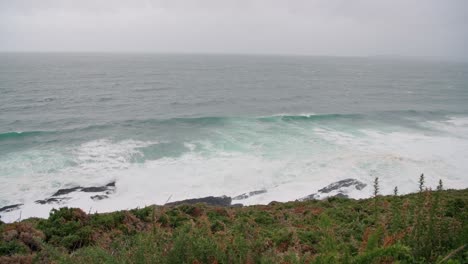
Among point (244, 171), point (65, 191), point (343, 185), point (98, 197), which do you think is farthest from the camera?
point (244, 171)

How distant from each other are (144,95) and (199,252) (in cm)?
5598

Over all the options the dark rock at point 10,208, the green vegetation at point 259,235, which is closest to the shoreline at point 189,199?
the dark rock at point 10,208

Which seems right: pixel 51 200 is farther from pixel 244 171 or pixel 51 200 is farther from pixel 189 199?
pixel 244 171

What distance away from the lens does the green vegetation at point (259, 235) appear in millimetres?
3646

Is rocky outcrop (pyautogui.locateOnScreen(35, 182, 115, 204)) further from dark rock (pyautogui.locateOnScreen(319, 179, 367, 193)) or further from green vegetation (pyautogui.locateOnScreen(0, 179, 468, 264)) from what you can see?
dark rock (pyautogui.locateOnScreen(319, 179, 367, 193))

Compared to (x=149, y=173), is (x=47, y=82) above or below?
above

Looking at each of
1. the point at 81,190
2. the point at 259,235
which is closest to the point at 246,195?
the point at 81,190

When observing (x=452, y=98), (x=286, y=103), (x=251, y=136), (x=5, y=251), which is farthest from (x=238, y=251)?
(x=452, y=98)

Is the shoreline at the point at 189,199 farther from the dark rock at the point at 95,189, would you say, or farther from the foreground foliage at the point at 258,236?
the foreground foliage at the point at 258,236

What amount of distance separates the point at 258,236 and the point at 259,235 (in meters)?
Answer: 0.65

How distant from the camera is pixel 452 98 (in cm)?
6200

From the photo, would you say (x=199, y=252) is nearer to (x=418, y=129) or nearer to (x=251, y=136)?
(x=251, y=136)

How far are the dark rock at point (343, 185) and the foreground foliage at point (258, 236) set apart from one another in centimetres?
622

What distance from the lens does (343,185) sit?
21422 millimetres
